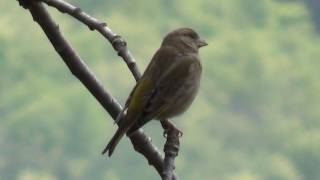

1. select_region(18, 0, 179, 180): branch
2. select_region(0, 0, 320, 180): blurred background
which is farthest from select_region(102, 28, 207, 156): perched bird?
select_region(0, 0, 320, 180): blurred background

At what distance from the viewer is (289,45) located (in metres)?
35.0

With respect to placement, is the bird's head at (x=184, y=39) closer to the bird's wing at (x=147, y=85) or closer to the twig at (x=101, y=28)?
the bird's wing at (x=147, y=85)

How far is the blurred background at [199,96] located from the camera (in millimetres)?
26656

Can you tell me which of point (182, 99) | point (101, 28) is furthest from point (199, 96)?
point (101, 28)

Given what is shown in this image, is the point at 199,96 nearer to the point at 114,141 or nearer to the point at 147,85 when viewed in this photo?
the point at 147,85

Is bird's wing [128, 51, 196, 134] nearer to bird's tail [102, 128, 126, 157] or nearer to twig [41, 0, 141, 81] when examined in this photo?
bird's tail [102, 128, 126, 157]

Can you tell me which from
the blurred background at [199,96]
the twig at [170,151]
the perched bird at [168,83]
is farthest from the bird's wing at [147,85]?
the blurred background at [199,96]

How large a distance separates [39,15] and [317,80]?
3248 cm

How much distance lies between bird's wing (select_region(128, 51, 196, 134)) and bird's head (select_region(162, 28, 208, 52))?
52 mm

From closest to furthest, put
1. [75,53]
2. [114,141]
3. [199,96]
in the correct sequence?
[75,53] < [114,141] < [199,96]

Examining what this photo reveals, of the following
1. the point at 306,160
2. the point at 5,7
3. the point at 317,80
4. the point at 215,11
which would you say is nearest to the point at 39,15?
the point at 5,7

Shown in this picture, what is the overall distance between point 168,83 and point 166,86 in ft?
0.04

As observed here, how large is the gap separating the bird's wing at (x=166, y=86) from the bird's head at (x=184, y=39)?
0.05 m

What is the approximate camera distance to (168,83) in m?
3.42
